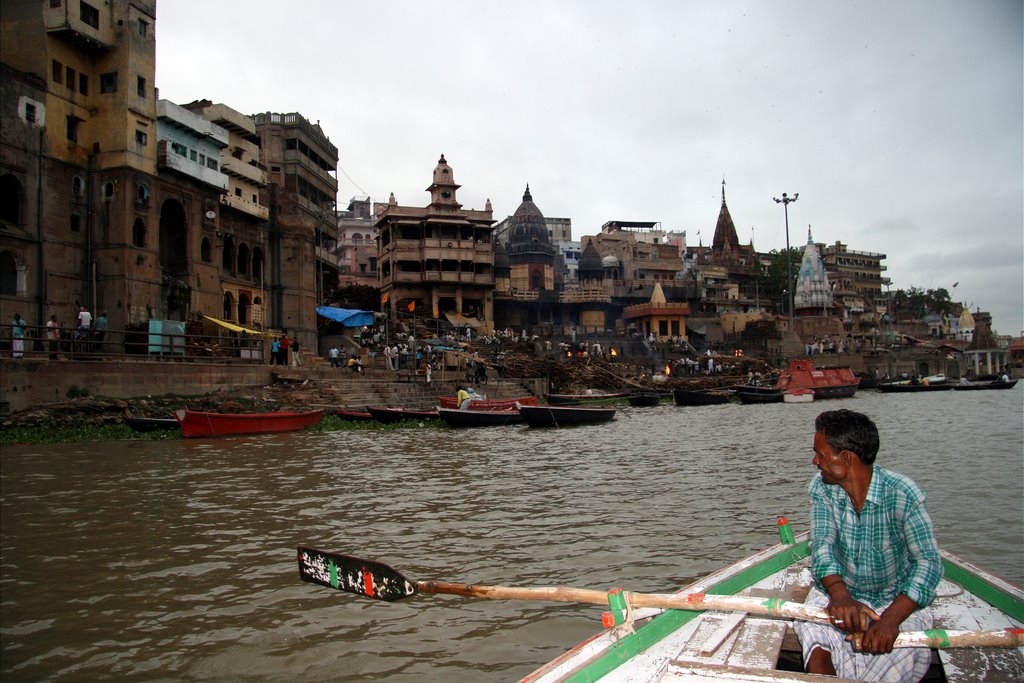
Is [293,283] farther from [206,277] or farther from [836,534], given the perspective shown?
[836,534]

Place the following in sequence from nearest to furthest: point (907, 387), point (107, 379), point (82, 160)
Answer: point (107, 379) < point (82, 160) < point (907, 387)

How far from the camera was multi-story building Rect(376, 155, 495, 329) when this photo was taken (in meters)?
51.6

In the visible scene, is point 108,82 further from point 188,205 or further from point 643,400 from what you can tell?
point 643,400

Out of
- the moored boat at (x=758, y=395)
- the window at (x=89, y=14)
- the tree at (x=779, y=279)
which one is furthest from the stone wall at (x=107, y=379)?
the tree at (x=779, y=279)

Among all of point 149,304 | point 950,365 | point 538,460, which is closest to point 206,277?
point 149,304

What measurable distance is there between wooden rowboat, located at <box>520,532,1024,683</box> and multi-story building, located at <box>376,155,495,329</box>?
4692 centimetres

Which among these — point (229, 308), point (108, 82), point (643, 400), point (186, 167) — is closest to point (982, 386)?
point (643, 400)

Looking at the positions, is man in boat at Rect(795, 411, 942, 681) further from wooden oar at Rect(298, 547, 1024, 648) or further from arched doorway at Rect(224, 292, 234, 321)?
arched doorway at Rect(224, 292, 234, 321)

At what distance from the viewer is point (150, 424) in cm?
1861

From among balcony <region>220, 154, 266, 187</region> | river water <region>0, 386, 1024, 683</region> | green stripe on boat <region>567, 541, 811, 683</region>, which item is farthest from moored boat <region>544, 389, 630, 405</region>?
green stripe on boat <region>567, 541, 811, 683</region>

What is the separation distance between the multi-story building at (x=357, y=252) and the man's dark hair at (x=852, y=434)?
5810 cm

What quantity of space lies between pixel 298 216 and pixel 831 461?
39101 mm

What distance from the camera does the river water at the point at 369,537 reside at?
495 cm

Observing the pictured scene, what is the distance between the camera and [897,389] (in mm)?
46344
